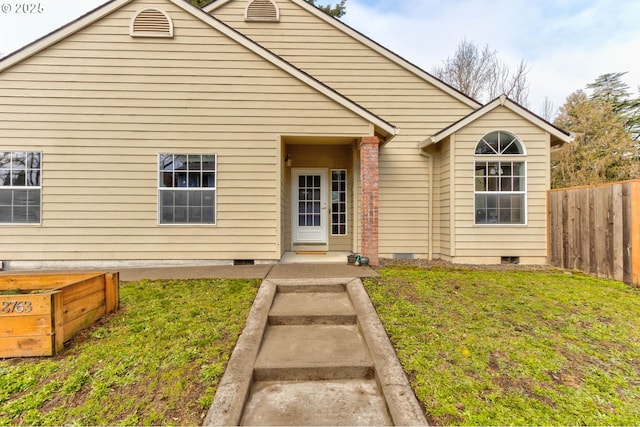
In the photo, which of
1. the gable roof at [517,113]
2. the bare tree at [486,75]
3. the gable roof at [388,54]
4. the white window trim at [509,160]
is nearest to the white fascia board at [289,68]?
the gable roof at [517,113]

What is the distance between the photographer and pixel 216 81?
640cm

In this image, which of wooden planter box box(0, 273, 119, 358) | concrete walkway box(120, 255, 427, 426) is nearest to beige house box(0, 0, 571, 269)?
concrete walkway box(120, 255, 427, 426)

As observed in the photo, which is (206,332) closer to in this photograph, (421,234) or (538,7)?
(421,234)

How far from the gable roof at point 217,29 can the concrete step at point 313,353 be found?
14.7 feet

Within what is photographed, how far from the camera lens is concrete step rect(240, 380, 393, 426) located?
215cm

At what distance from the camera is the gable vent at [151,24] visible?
6207 millimetres

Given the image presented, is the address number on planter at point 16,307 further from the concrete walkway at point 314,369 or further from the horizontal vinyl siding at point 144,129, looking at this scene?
the horizontal vinyl siding at point 144,129

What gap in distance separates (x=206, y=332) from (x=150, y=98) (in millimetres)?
5346

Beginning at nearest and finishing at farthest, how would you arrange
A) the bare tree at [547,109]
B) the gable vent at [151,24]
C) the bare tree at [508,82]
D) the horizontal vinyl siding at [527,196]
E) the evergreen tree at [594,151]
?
the gable vent at [151,24] < the horizontal vinyl siding at [527,196] < the evergreen tree at [594,151] < the bare tree at [508,82] < the bare tree at [547,109]

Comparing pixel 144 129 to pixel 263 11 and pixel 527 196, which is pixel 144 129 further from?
pixel 527 196

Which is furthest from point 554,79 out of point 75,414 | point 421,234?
point 75,414

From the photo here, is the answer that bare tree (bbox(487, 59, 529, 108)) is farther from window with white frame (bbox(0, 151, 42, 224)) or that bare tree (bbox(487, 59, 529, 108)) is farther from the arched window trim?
window with white frame (bbox(0, 151, 42, 224))

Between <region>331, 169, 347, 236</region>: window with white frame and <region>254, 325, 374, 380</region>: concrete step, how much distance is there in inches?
192

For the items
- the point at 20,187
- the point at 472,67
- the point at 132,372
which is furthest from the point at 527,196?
the point at 472,67
